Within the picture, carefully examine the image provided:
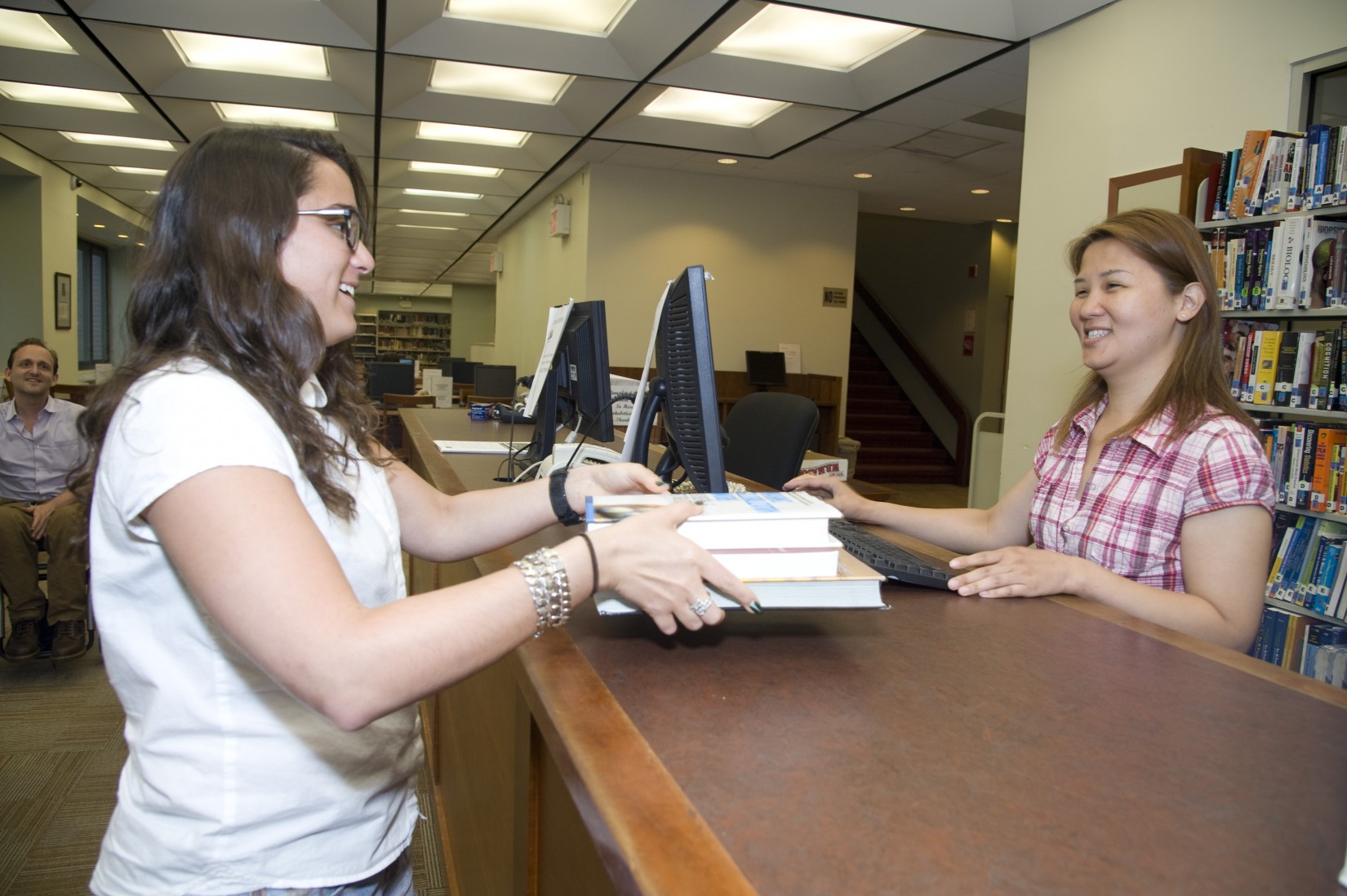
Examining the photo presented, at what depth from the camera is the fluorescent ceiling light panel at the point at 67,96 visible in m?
6.18

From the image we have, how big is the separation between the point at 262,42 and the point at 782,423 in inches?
179

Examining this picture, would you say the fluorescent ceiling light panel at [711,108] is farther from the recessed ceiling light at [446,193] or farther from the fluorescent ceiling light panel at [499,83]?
the recessed ceiling light at [446,193]

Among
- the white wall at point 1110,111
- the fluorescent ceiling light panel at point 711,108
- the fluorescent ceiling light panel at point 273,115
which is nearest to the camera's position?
the white wall at point 1110,111

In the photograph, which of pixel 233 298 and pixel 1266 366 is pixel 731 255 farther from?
pixel 233 298

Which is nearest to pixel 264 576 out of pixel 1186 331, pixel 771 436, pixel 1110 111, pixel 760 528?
pixel 760 528

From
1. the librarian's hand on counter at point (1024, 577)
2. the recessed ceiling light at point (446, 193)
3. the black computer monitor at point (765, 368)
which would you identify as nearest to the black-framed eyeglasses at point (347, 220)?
the librarian's hand on counter at point (1024, 577)

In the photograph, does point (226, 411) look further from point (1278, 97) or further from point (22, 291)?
point (22, 291)

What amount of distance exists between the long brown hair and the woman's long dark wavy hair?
4.38ft

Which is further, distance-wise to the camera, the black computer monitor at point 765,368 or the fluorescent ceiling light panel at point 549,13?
the black computer monitor at point 765,368

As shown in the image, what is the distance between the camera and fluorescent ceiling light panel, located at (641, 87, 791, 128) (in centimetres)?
613

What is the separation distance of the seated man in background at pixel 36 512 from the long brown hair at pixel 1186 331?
3.61 m

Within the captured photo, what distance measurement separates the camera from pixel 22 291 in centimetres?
828

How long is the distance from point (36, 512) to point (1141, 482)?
399cm

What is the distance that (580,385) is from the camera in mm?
2264
